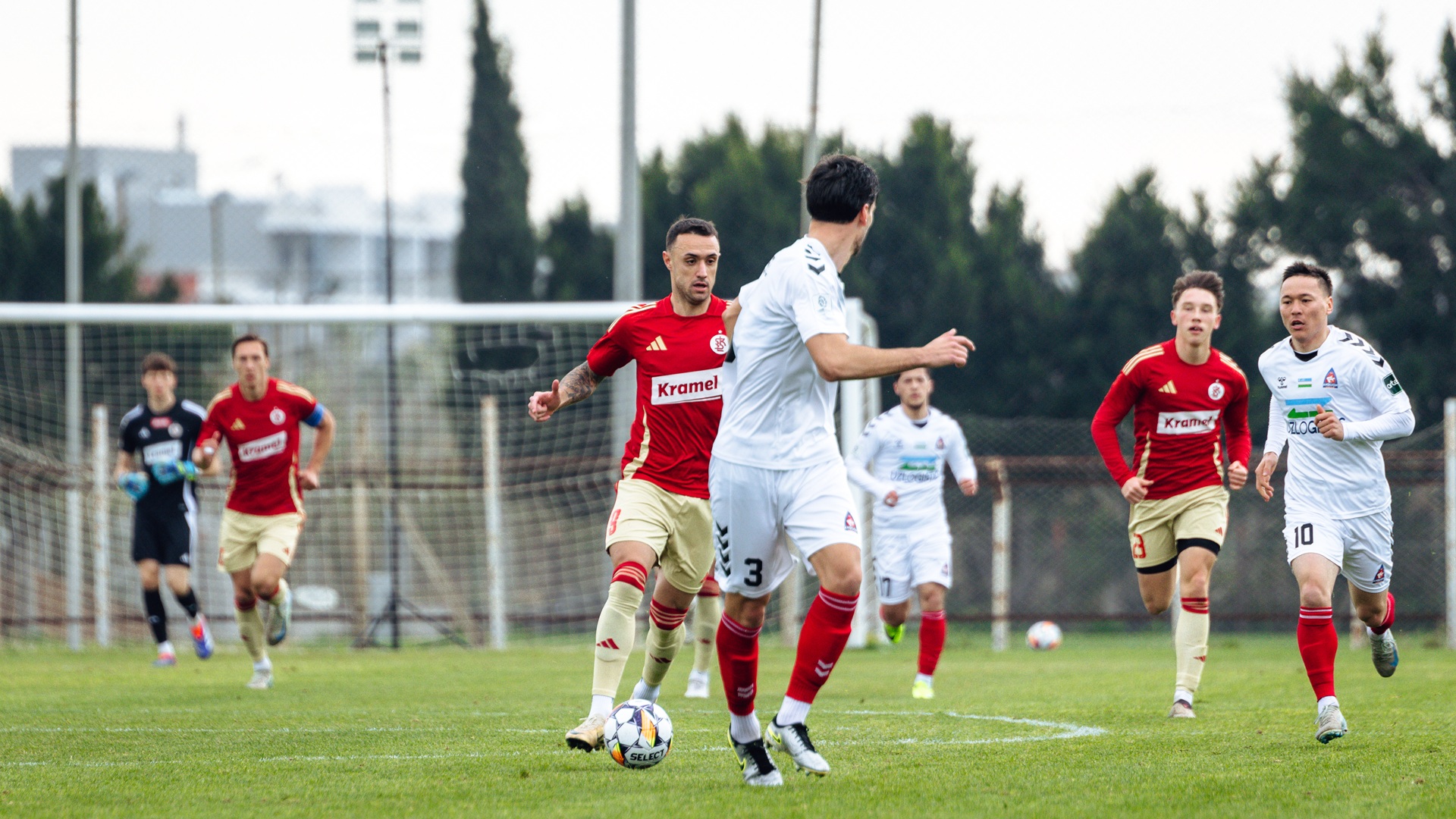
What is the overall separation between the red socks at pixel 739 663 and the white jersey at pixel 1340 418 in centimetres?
314

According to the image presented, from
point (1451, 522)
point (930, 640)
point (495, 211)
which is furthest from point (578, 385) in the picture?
point (495, 211)

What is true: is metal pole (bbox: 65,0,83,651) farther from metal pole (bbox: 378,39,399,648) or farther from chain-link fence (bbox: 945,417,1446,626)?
chain-link fence (bbox: 945,417,1446,626)

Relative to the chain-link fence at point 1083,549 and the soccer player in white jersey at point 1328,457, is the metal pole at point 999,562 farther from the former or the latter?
the soccer player in white jersey at point 1328,457

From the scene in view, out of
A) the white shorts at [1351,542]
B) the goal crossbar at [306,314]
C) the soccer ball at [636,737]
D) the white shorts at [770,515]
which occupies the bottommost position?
the soccer ball at [636,737]

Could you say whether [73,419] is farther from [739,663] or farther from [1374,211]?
[1374,211]

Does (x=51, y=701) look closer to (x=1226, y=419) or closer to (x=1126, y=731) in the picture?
(x=1126, y=731)

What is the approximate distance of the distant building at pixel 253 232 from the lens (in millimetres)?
33812

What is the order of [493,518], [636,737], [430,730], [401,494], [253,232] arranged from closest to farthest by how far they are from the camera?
[636,737] < [430,730] < [493,518] < [401,494] < [253,232]

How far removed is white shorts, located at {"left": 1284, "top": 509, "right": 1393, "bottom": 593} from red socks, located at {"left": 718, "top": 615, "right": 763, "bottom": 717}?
2.94 meters

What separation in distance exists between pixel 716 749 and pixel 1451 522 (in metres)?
11.6

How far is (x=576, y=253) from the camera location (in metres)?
33.5

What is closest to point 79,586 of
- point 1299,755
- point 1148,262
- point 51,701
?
point 51,701

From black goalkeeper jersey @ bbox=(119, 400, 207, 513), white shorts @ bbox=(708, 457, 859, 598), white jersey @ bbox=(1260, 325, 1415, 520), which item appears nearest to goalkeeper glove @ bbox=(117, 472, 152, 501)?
black goalkeeper jersey @ bbox=(119, 400, 207, 513)

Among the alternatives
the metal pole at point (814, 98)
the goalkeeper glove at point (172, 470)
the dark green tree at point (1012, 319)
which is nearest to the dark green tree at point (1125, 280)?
the dark green tree at point (1012, 319)
